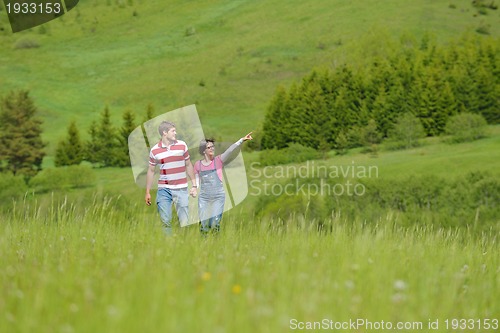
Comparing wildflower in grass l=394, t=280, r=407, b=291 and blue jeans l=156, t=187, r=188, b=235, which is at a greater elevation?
wildflower in grass l=394, t=280, r=407, b=291

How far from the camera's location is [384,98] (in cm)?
12194

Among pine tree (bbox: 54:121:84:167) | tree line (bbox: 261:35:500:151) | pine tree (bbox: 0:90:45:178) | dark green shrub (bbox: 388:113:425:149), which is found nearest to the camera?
dark green shrub (bbox: 388:113:425:149)

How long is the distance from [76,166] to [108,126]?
10.6 metres

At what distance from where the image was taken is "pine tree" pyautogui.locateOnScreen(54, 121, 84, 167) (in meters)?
131

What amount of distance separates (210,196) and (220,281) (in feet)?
17.9

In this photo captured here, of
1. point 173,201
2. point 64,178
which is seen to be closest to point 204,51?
point 64,178

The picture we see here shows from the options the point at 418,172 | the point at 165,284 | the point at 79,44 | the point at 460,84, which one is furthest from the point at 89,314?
the point at 79,44

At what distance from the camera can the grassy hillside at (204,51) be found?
149000mm

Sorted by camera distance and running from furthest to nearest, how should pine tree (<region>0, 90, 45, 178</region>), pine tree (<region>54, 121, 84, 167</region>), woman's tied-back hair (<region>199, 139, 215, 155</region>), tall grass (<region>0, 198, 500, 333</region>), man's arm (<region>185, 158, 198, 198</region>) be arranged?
pine tree (<region>54, 121, 84, 167</region>) → pine tree (<region>0, 90, 45, 178</region>) → woman's tied-back hair (<region>199, 139, 215, 155</region>) → man's arm (<region>185, 158, 198, 198</region>) → tall grass (<region>0, 198, 500, 333</region>)

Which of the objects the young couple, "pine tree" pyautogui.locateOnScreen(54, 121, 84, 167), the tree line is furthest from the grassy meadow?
"pine tree" pyautogui.locateOnScreen(54, 121, 84, 167)

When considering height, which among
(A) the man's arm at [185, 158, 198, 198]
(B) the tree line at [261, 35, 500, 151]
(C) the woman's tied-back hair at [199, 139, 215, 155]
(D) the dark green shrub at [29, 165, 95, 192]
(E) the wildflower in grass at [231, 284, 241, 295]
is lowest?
(D) the dark green shrub at [29, 165, 95, 192]

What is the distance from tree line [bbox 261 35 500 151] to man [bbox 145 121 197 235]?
352 feet

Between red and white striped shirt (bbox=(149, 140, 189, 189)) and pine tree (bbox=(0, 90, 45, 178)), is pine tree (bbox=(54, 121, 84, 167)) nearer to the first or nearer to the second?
pine tree (bbox=(0, 90, 45, 178))

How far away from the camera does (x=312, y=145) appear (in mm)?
125000
